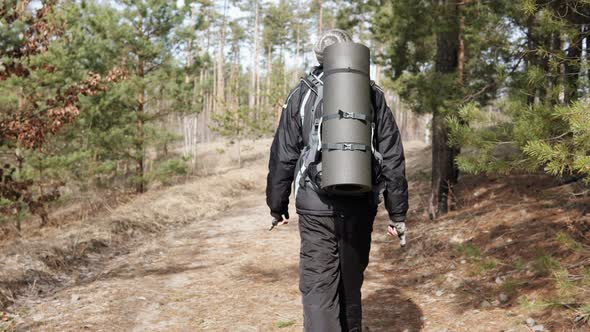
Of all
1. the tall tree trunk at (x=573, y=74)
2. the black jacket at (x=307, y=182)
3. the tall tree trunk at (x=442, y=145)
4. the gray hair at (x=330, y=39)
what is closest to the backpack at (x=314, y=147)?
the black jacket at (x=307, y=182)

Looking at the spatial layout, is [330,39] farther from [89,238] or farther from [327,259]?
[89,238]

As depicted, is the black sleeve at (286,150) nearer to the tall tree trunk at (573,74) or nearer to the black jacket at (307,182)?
the black jacket at (307,182)

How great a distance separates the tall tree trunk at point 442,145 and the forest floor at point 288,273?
1.22 feet

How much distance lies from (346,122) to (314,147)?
0.29 m

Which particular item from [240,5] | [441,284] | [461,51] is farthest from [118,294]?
[240,5]

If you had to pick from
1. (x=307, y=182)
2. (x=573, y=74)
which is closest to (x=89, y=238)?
(x=307, y=182)

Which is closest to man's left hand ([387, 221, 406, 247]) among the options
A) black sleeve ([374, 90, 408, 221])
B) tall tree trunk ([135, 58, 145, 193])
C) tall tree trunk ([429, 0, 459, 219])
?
black sleeve ([374, 90, 408, 221])

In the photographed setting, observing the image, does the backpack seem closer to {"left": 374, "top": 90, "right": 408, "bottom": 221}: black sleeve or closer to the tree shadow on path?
{"left": 374, "top": 90, "right": 408, "bottom": 221}: black sleeve

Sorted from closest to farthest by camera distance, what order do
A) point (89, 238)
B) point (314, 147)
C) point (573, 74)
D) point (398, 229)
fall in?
point (314, 147) < point (398, 229) < point (573, 74) < point (89, 238)

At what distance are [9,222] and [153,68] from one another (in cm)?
A: 623

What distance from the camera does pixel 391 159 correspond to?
3045mm

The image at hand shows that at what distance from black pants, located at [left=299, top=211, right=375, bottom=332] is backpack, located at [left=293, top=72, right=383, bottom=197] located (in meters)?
0.22

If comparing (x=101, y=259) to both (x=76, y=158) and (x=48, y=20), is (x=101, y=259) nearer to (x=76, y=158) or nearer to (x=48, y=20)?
(x=48, y=20)

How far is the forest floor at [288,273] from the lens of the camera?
4.24 meters
